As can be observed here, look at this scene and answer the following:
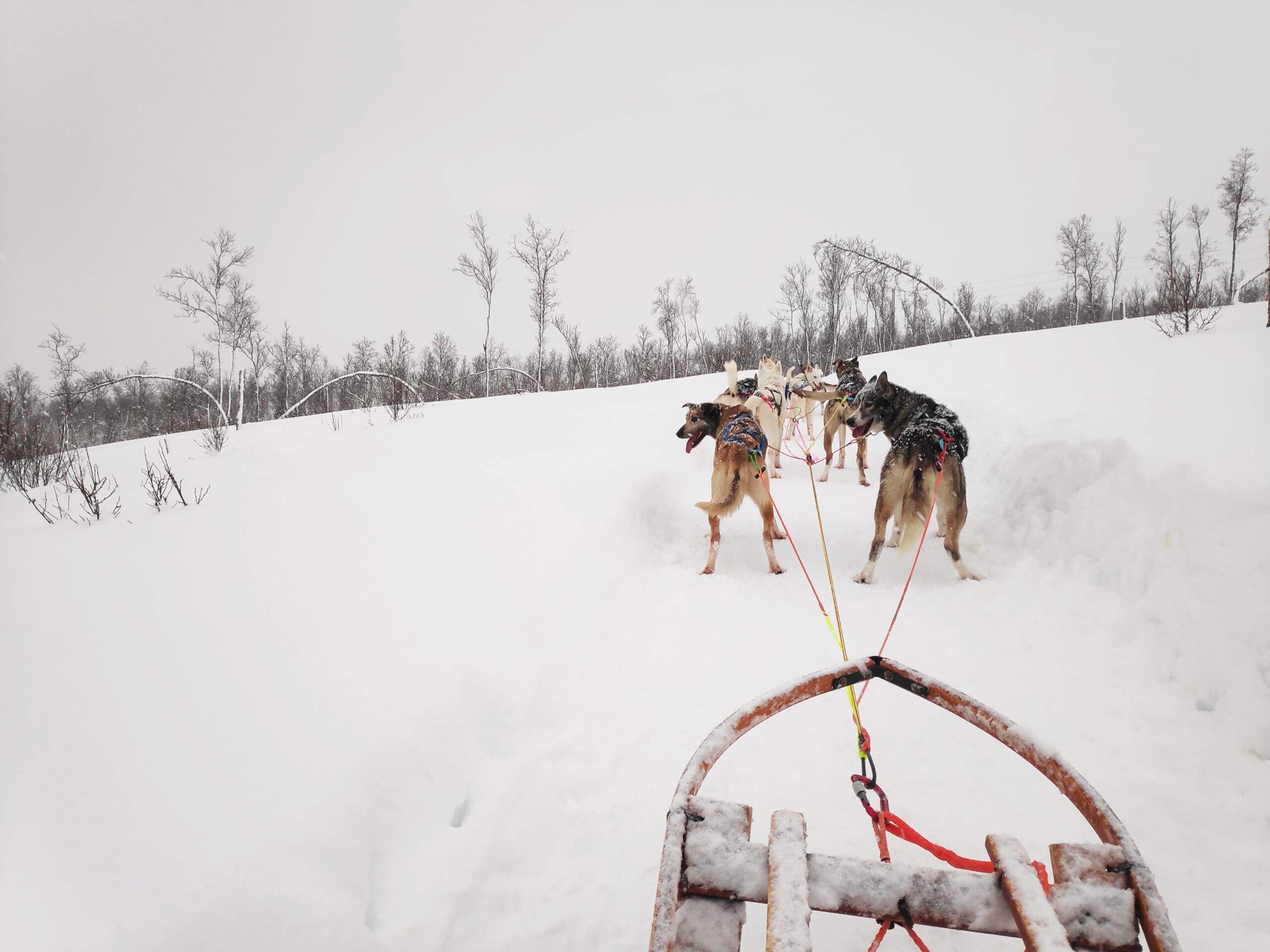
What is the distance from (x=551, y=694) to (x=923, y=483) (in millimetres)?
3241

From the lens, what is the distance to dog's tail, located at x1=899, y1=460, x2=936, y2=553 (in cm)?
394

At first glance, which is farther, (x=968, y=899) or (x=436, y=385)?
(x=436, y=385)

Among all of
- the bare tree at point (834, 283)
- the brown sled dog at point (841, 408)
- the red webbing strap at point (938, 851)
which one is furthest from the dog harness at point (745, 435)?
the bare tree at point (834, 283)

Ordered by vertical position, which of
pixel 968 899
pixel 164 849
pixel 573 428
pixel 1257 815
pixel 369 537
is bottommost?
pixel 1257 815

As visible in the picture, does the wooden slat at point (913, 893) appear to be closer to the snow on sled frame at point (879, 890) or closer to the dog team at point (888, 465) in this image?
the snow on sled frame at point (879, 890)

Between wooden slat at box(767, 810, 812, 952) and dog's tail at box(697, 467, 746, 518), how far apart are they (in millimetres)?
3155

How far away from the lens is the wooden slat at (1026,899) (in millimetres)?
954

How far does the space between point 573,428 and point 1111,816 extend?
26.6 feet

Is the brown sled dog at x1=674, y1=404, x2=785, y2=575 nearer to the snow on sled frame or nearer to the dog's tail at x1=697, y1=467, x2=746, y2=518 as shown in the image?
the dog's tail at x1=697, y1=467, x2=746, y2=518

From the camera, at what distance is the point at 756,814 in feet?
6.91

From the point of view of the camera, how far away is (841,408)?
6617 mm

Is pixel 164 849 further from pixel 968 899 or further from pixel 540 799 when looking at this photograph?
pixel 968 899

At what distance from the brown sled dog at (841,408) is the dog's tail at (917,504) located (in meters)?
2.42

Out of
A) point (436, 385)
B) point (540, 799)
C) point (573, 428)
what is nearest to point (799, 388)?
point (573, 428)
